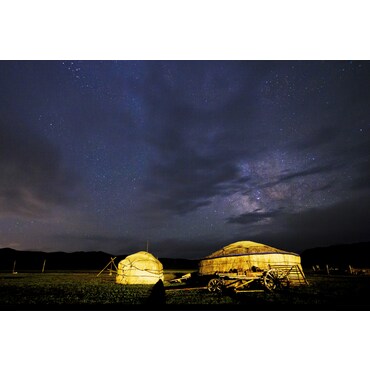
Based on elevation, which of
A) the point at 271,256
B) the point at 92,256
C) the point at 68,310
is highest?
the point at 92,256

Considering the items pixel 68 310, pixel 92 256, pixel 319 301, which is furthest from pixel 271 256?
pixel 92 256

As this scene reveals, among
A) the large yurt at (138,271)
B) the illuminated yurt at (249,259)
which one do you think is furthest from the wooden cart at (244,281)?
the large yurt at (138,271)

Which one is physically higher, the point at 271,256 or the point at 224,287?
the point at 271,256

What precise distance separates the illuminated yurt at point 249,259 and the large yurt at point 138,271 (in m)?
4.68

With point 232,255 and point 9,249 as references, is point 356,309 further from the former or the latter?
point 9,249

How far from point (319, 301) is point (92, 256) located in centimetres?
13664

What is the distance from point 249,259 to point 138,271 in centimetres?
899

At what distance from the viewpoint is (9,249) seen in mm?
123500

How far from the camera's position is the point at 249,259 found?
1833cm

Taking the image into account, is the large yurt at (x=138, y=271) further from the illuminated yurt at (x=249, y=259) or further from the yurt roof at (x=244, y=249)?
the yurt roof at (x=244, y=249)

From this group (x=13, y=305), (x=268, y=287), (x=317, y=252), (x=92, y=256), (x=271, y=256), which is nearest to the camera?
(x=13, y=305)

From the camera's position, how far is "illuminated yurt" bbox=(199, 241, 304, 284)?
18.2 metres

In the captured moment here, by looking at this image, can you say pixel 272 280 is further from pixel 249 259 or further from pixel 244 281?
pixel 249 259

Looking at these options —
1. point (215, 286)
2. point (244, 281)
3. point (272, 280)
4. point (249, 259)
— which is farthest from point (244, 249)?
point (215, 286)
